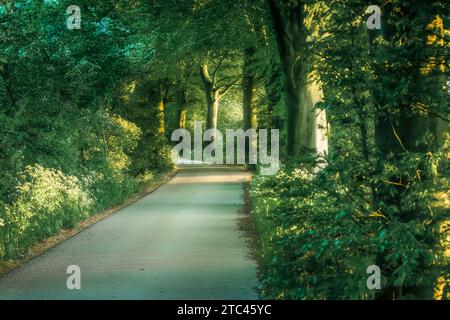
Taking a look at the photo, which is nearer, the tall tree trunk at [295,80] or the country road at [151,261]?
the country road at [151,261]

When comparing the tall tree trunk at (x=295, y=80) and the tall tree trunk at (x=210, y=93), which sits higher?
the tall tree trunk at (x=210, y=93)

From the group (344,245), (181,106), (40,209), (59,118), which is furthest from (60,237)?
(181,106)

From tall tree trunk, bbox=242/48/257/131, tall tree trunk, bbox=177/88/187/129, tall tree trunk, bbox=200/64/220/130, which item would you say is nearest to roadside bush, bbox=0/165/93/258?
tall tree trunk, bbox=242/48/257/131

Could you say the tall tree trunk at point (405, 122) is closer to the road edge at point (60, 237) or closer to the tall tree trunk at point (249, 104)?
the road edge at point (60, 237)

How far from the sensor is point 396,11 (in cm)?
651

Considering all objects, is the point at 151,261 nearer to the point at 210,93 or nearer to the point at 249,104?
the point at 249,104

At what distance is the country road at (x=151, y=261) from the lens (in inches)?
374

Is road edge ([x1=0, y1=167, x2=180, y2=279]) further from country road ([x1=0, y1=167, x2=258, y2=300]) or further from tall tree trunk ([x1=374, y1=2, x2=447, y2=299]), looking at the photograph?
tall tree trunk ([x1=374, y1=2, x2=447, y2=299])

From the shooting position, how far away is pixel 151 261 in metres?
11.9

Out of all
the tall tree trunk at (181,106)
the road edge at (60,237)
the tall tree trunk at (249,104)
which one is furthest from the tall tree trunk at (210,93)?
the road edge at (60,237)

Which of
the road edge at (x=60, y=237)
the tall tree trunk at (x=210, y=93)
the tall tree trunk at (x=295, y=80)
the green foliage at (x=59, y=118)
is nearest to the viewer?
the road edge at (x=60, y=237)

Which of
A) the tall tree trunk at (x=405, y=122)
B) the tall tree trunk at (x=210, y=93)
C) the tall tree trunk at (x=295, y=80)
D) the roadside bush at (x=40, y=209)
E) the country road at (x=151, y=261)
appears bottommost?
the country road at (x=151, y=261)
